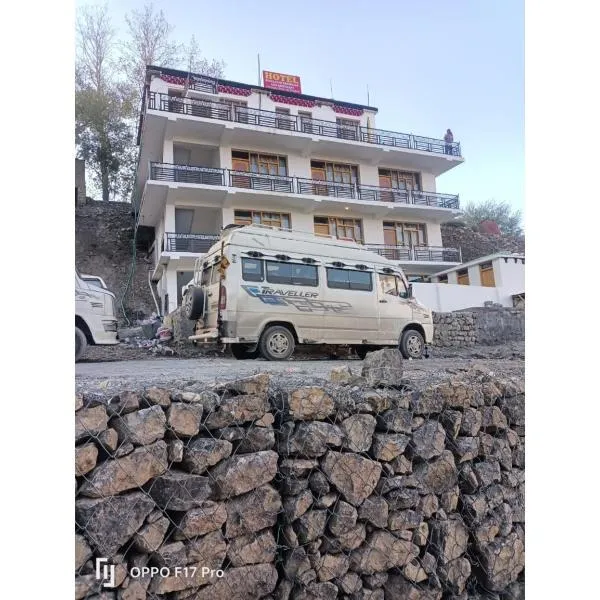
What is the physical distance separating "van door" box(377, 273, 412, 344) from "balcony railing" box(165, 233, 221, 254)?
1.38 meters

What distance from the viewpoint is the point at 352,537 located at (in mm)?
1742

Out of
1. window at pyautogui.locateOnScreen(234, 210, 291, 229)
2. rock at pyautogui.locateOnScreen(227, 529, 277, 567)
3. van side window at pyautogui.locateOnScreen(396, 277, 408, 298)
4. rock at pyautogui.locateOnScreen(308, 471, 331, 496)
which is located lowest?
rock at pyautogui.locateOnScreen(227, 529, 277, 567)

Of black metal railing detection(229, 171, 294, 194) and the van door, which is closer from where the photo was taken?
black metal railing detection(229, 171, 294, 194)

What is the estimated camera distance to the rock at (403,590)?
5.90 feet

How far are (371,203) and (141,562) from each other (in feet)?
8.73

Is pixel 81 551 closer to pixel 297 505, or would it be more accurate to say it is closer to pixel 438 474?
pixel 297 505

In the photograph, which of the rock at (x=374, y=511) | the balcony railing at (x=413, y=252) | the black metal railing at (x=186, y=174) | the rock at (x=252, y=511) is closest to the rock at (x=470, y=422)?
the rock at (x=374, y=511)

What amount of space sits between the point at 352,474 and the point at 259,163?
6.89 ft

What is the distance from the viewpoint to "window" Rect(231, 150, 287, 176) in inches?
112

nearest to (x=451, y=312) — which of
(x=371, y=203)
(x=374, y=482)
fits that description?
(x=371, y=203)

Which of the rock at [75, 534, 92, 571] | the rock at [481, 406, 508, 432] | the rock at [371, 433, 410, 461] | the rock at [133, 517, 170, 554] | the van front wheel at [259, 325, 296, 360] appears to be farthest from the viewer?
the van front wheel at [259, 325, 296, 360]

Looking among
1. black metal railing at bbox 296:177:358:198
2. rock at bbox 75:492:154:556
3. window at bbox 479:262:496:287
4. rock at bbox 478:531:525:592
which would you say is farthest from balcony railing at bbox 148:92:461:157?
rock at bbox 75:492:154:556

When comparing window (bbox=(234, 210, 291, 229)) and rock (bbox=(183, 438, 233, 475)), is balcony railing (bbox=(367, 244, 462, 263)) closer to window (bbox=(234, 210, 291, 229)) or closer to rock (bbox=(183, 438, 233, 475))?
window (bbox=(234, 210, 291, 229))

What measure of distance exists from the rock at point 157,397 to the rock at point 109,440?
0.53 feet
